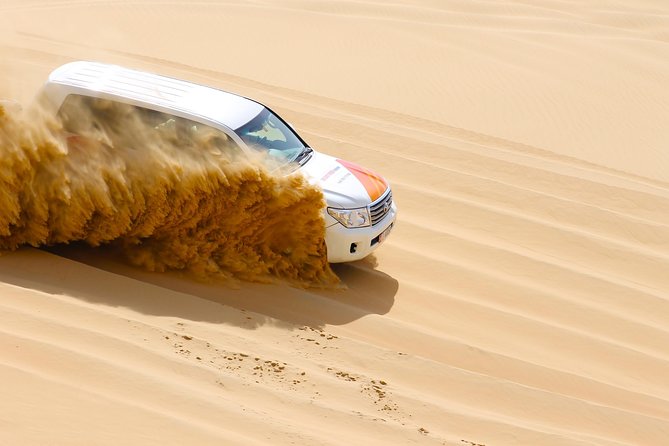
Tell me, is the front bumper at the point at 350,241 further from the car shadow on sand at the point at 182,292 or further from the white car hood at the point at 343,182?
the car shadow on sand at the point at 182,292

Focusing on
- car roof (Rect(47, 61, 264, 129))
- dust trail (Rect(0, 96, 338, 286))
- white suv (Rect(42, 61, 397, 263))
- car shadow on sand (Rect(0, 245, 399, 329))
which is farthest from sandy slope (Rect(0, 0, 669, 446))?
car roof (Rect(47, 61, 264, 129))

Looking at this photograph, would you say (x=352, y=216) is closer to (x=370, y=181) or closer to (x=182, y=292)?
(x=370, y=181)

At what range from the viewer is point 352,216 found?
884 cm

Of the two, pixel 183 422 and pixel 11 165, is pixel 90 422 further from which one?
pixel 11 165

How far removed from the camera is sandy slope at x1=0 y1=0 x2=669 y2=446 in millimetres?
6395

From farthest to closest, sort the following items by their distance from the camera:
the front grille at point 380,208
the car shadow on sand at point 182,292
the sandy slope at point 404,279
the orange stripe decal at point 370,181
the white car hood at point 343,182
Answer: the orange stripe decal at point 370,181
the front grille at point 380,208
the white car hood at point 343,182
the car shadow on sand at point 182,292
the sandy slope at point 404,279

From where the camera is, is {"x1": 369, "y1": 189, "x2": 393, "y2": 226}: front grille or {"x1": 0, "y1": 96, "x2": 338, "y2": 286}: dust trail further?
{"x1": 369, "y1": 189, "x2": 393, "y2": 226}: front grille

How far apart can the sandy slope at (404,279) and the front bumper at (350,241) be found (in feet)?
1.23

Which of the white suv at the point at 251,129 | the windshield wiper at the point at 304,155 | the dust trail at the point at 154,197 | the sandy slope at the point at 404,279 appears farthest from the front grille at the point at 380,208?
the windshield wiper at the point at 304,155

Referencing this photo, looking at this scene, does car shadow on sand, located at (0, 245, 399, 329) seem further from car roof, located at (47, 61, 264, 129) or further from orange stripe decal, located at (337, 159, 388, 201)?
car roof, located at (47, 61, 264, 129)

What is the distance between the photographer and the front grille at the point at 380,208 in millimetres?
9000

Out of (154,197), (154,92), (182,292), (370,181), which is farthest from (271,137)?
(182,292)

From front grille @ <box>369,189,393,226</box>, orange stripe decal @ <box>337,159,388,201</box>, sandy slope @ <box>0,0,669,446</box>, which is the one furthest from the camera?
orange stripe decal @ <box>337,159,388,201</box>

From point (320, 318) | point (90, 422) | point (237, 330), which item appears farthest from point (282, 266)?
point (90, 422)
